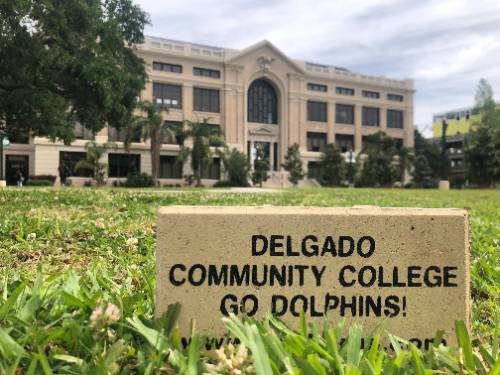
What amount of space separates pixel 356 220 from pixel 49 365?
1.29 m

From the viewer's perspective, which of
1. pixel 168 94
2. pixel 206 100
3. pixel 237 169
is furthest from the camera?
pixel 206 100

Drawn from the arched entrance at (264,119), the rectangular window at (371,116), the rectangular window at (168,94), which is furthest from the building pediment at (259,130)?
the rectangular window at (371,116)

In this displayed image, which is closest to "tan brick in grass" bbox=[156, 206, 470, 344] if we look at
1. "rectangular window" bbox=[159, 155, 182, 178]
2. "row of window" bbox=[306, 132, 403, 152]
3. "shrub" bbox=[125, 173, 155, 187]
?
"shrub" bbox=[125, 173, 155, 187]

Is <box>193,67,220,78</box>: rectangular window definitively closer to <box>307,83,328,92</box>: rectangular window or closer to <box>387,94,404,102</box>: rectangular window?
<box>307,83,328,92</box>: rectangular window

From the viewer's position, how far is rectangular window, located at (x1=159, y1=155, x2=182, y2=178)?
59.2 metres

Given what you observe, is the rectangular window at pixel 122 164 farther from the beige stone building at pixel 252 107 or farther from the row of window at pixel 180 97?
the row of window at pixel 180 97

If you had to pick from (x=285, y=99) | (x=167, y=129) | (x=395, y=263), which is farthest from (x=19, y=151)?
(x=395, y=263)

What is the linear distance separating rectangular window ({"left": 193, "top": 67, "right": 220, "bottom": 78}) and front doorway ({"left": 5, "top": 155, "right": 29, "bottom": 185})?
2290 cm

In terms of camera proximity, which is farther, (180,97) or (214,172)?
(214,172)

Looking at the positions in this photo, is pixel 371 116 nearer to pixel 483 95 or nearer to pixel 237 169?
pixel 483 95

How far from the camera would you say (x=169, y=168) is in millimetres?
59594

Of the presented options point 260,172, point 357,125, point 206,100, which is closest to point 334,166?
point 260,172

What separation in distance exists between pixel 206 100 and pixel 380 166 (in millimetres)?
24775

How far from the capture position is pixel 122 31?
1692cm
